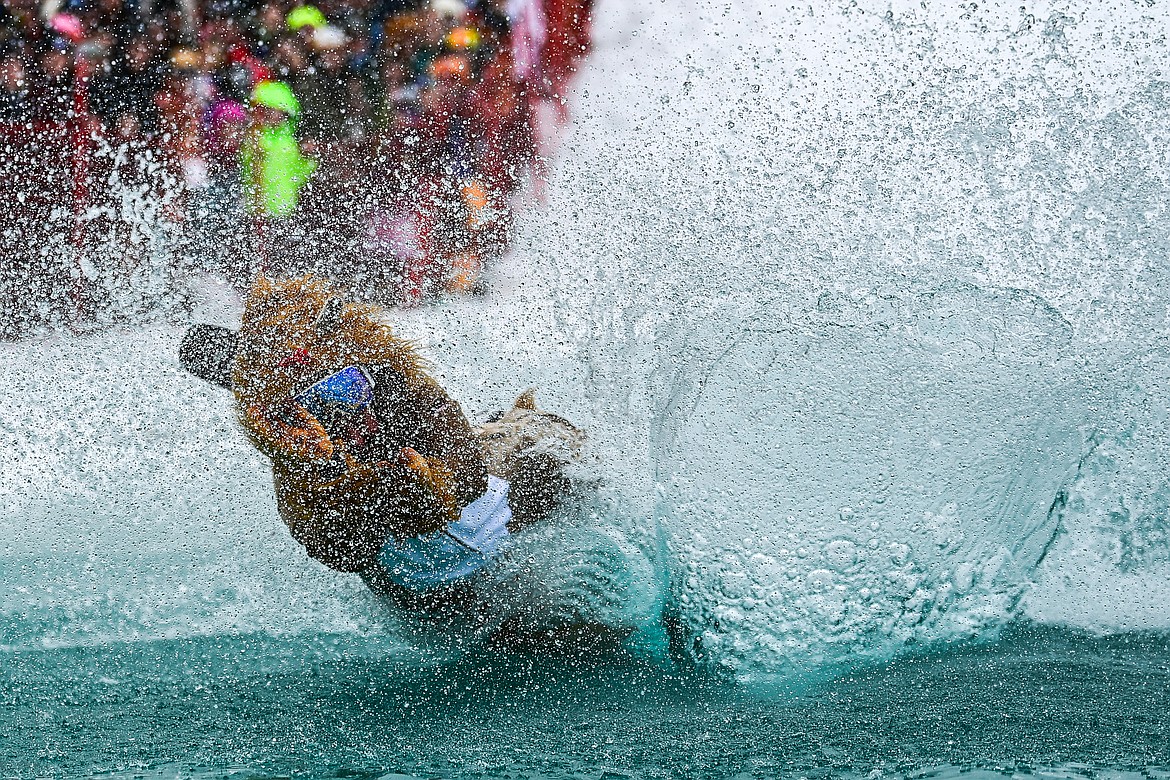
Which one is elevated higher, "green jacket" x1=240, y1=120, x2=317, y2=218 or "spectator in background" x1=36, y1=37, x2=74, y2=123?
"spectator in background" x1=36, y1=37, x2=74, y2=123

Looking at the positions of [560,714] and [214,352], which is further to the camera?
[560,714]

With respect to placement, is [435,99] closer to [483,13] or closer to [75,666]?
[483,13]

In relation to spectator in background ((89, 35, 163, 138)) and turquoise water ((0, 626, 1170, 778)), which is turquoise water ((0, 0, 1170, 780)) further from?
spectator in background ((89, 35, 163, 138))

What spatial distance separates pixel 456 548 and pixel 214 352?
20.8 inches

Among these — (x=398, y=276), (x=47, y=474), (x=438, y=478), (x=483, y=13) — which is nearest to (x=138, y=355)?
(x=47, y=474)

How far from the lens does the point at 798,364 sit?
1.83 metres

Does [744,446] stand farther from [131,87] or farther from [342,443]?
[131,87]

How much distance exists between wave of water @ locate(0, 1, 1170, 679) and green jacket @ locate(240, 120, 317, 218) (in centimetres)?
50

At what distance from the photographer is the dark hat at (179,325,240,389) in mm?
1158

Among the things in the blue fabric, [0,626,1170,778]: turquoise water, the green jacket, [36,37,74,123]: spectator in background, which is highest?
[36,37,74,123]: spectator in background

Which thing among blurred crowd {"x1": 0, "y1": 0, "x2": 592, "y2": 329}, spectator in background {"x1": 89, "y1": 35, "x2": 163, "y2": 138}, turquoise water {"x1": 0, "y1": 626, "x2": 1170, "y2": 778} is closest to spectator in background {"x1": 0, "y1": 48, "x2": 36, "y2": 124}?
blurred crowd {"x1": 0, "y1": 0, "x2": 592, "y2": 329}

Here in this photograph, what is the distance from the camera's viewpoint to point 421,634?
1.75 meters

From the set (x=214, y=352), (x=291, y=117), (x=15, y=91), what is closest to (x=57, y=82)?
(x=15, y=91)

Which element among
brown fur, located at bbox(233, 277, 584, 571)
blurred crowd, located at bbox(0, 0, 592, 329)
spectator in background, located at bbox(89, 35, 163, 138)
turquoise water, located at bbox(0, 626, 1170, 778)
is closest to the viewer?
brown fur, located at bbox(233, 277, 584, 571)
